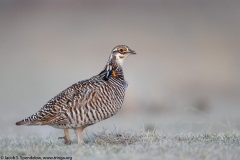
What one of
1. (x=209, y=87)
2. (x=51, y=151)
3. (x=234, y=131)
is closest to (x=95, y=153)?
(x=51, y=151)

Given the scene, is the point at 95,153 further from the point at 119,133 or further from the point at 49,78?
the point at 49,78

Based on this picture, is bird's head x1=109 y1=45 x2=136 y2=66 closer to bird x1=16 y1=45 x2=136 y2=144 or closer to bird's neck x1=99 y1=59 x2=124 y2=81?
bird's neck x1=99 y1=59 x2=124 y2=81

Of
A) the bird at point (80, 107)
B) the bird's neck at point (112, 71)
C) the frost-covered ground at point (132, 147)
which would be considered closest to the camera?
the frost-covered ground at point (132, 147)

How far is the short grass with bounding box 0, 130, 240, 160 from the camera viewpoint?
24.9 ft

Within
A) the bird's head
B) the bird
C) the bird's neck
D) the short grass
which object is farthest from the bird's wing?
the bird's head

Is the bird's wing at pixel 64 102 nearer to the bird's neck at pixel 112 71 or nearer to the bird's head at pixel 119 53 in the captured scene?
the bird's neck at pixel 112 71

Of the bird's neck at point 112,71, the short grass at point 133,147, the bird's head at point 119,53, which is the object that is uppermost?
the bird's head at point 119,53

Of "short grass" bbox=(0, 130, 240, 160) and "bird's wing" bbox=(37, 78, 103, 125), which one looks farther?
Result: "bird's wing" bbox=(37, 78, 103, 125)

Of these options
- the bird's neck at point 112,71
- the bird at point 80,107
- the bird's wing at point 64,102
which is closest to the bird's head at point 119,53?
the bird's neck at point 112,71

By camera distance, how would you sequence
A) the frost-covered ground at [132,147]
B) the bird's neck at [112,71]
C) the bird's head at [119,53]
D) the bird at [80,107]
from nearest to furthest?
1. the frost-covered ground at [132,147]
2. the bird at [80,107]
3. the bird's neck at [112,71]
4. the bird's head at [119,53]

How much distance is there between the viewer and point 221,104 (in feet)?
65.2

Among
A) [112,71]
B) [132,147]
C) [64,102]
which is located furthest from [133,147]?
[112,71]

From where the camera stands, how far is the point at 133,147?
27.0 ft

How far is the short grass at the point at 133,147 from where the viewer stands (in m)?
7.59
